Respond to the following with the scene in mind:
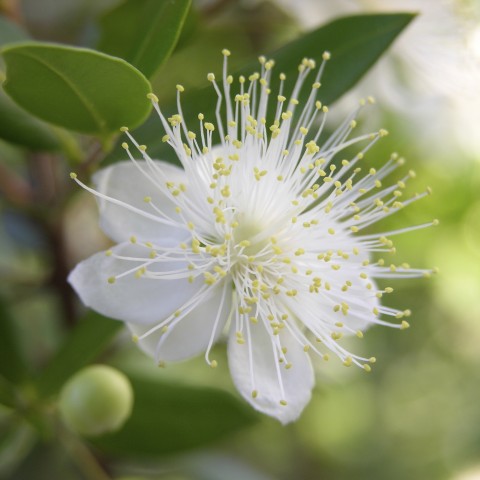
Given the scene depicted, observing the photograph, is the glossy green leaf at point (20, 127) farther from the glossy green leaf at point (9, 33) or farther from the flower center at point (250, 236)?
the flower center at point (250, 236)

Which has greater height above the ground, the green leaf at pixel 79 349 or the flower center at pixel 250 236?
the flower center at pixel 250 236

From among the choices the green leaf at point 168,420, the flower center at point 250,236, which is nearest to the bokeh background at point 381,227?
the green leaf at point 168,420

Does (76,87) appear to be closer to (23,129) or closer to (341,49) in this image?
(23,129)

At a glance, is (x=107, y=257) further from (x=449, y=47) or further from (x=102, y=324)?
(x=449, y=47)

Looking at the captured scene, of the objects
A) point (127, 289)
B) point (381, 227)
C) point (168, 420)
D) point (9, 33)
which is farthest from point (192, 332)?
point (381, 227)

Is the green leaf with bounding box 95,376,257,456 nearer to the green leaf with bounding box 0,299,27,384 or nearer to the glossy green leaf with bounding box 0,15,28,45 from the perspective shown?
the green leaf with bounding box 0,299,27,384

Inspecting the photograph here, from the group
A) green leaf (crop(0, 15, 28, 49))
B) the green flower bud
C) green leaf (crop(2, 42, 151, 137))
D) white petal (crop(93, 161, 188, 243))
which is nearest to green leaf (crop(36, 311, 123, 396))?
the green flower bud
